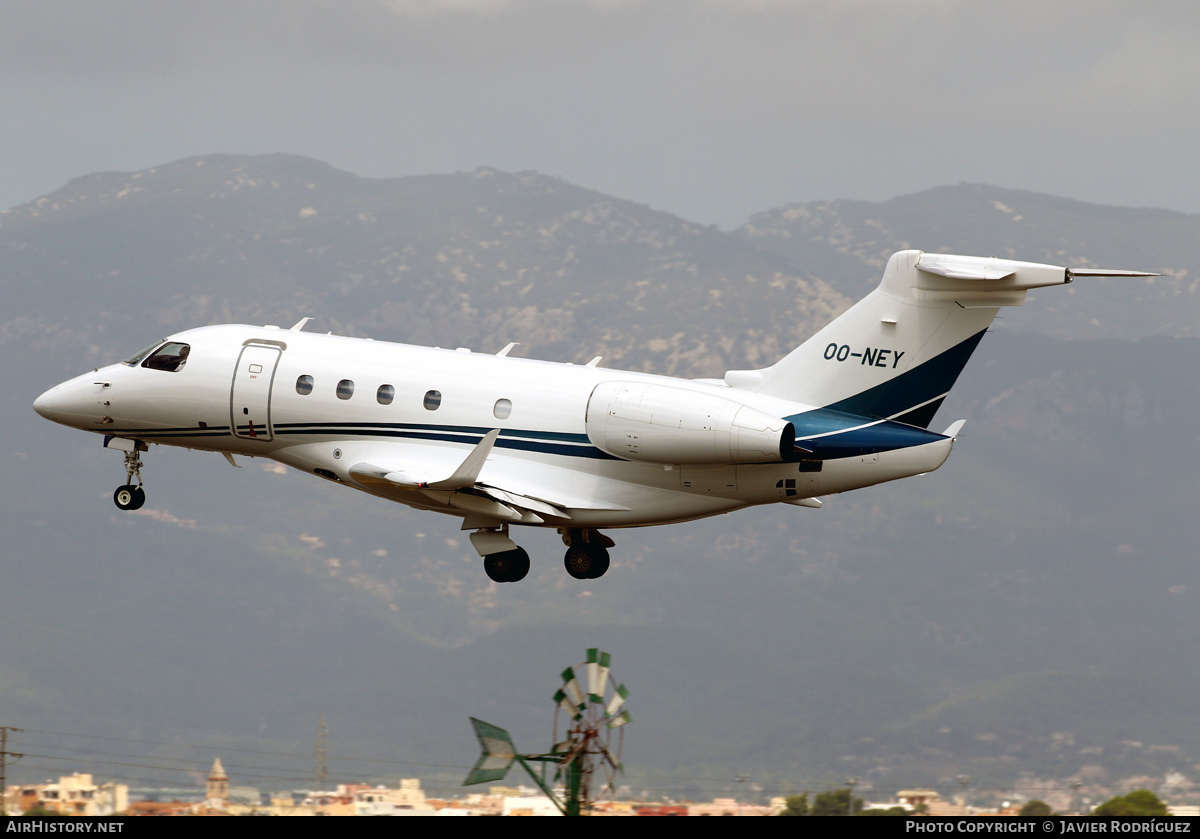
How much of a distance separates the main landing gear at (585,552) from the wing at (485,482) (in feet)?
8.28

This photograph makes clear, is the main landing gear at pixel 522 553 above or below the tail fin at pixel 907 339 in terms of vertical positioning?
below

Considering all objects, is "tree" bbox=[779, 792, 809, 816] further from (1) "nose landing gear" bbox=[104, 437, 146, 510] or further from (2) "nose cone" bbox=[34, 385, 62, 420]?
(2) "nose cone" bbox=[34, 385, 62, 420]

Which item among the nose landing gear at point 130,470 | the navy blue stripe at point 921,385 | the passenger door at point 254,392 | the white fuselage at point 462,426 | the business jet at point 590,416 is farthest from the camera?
the nose landing gear at point 130,470

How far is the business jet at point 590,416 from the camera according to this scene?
108ft

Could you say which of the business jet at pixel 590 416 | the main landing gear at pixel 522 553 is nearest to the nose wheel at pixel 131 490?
the business jet at pixel 590 416


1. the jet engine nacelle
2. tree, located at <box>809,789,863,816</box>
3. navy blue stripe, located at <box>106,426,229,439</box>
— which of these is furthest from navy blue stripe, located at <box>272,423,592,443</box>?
tree, located at <box>809,789,863,816</box>

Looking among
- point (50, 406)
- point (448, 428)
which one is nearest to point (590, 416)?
point (448, 428)

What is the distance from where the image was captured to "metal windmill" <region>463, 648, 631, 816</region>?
1085 inches

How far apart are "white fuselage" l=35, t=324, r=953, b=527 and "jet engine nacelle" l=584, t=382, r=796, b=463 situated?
137mm

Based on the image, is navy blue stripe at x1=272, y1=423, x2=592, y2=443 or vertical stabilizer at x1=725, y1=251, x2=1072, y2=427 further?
navy blue stripe at x1=272, y1=423, x2=592, y2=443

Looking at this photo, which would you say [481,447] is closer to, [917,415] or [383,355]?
[383,355]

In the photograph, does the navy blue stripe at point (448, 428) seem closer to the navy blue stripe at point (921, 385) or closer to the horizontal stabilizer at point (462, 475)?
the horizontal stabilizer at point (462, 475)
